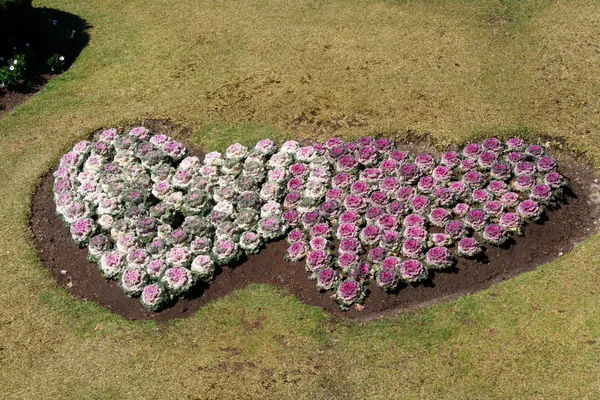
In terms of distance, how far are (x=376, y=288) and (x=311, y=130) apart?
4.64 meters

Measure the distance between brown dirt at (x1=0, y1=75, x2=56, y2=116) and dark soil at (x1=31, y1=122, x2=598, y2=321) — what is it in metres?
5.53

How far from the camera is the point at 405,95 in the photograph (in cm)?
1463

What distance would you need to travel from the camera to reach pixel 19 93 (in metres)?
16.3

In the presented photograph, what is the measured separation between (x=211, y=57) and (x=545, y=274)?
10.3m

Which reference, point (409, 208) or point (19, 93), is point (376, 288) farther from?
point (19, 93)

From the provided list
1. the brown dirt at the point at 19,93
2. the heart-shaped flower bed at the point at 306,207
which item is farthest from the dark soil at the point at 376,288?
the brown dirt at the point at 19,93

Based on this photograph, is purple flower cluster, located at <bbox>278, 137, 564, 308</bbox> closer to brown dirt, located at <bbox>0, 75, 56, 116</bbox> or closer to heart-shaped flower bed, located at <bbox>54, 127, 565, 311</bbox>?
heart-shaped flower bed, located at <bbox>54, 127, 565, 311</bbox>

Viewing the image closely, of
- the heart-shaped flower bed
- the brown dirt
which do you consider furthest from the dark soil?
the brown dirt

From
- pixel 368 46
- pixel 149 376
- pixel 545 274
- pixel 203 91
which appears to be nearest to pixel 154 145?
pixel 203 91

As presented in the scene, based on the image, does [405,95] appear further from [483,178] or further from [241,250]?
[241,250]

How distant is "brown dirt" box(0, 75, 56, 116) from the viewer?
16.0 metres

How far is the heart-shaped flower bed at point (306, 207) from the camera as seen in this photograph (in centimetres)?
1073

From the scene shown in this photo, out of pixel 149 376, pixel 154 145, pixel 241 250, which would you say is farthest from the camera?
pixel 154 145

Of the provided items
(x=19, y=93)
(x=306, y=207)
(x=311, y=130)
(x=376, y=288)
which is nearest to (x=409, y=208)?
(x=376, y=288)
